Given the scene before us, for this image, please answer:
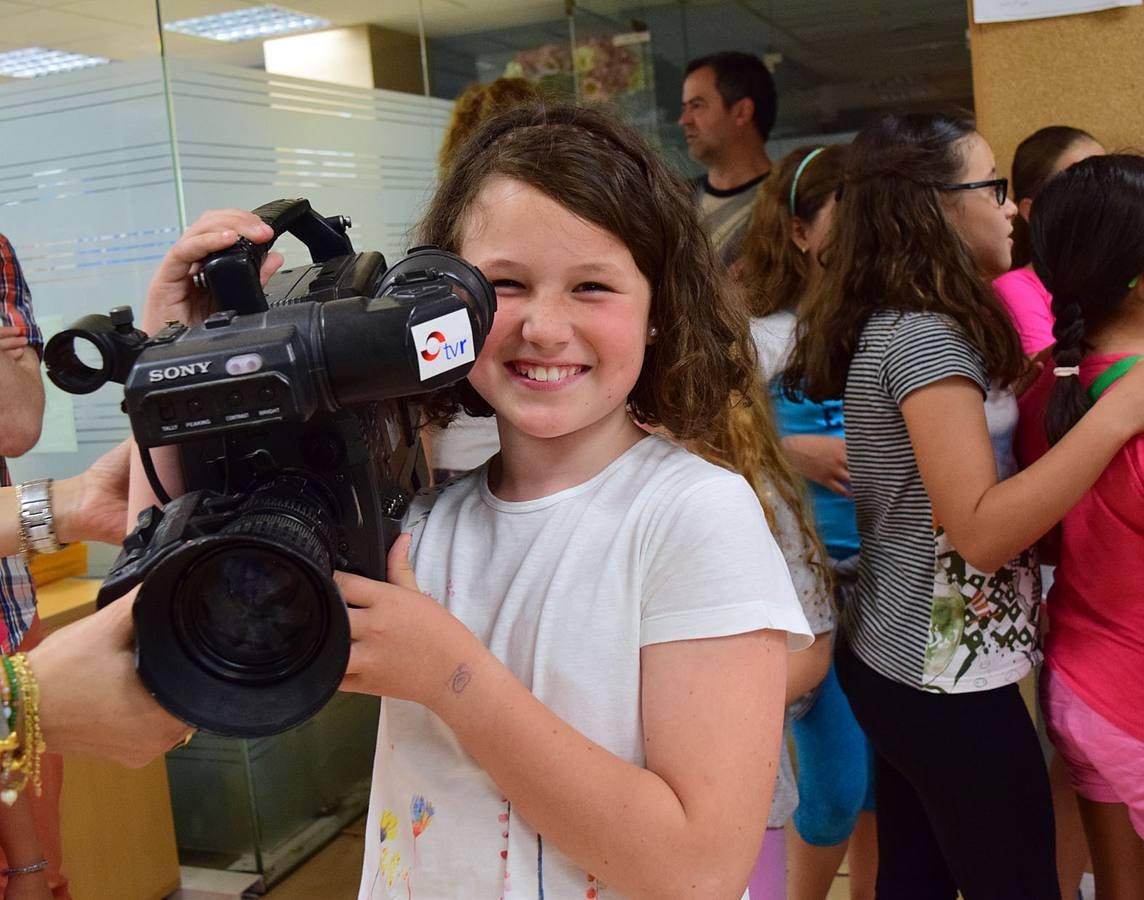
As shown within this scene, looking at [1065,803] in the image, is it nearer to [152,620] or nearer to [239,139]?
[152,620]

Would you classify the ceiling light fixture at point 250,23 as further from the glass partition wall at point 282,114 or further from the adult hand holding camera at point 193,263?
the adult hand holding camera at point 193,263

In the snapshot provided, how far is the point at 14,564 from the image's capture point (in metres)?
1.85

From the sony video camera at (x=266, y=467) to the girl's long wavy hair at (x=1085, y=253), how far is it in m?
0.99

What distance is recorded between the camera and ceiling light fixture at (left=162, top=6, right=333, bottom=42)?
2.64 m

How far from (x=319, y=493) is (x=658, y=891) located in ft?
1.18

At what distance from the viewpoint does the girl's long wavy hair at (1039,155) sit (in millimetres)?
2041

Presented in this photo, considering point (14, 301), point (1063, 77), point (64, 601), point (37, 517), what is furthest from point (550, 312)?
point (64, 601)

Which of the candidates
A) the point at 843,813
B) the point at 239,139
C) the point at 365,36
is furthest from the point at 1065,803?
the point at 365,36

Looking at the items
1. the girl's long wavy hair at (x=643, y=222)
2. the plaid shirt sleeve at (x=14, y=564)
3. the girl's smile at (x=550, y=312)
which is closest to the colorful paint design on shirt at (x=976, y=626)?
the girl's long wavy hair at (x=643, y=222)

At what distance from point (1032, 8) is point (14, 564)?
2057 millimetres

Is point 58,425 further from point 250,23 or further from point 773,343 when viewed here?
point 773,343

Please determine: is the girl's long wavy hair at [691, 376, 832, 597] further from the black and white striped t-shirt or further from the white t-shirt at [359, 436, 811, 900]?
the white t-shirt at [359, 436, 811, 900]

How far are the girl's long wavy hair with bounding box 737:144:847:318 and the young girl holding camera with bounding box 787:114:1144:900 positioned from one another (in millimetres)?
310

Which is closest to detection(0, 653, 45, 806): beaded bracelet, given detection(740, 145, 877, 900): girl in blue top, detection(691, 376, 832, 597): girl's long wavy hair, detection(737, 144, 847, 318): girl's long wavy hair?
detection(691, 376, 832, 597): girl's long wavy hair
